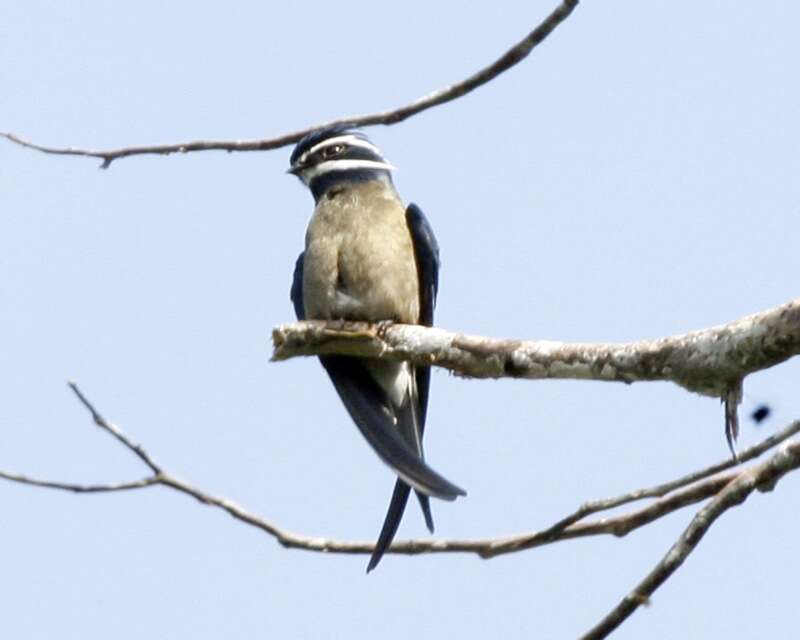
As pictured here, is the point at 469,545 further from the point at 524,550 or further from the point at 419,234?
the point at 419,234

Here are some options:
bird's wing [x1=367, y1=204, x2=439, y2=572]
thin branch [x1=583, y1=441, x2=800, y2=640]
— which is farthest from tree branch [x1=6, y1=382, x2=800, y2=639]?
bird's wing [x1=367, y1=204, x2=439, y2=572]

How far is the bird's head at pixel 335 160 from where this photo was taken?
7758 millimetres

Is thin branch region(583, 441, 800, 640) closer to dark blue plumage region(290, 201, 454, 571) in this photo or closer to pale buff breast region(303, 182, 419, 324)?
dark blue plumage region(290, 201, 454, 571)

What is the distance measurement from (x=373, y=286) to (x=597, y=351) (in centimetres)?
226

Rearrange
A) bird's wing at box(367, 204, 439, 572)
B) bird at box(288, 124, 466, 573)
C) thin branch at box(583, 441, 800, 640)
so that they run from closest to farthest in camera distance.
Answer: thin branch at box(583, 441, 800, 640)
bird at box(288, 124, 466, 573)
bird's wing at box(367, 204, 439, 572)

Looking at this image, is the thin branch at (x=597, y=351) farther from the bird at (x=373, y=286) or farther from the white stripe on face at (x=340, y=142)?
the white stripe on face at (x=340, y=142)

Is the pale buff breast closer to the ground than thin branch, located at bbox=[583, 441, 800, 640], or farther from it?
farther from it

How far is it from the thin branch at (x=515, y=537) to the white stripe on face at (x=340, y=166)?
2320 mm

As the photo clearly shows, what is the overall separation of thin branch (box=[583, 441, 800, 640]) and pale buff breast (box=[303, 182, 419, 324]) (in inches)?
107

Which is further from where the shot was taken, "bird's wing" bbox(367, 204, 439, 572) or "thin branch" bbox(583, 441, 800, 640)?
"bird's wing" bbox(367, 204, 439, 572)

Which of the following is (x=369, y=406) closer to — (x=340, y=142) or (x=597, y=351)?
(x=340, y=142)

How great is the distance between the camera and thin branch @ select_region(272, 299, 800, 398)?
4.30m

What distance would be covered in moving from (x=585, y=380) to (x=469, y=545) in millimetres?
777

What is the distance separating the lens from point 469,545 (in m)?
5.41
